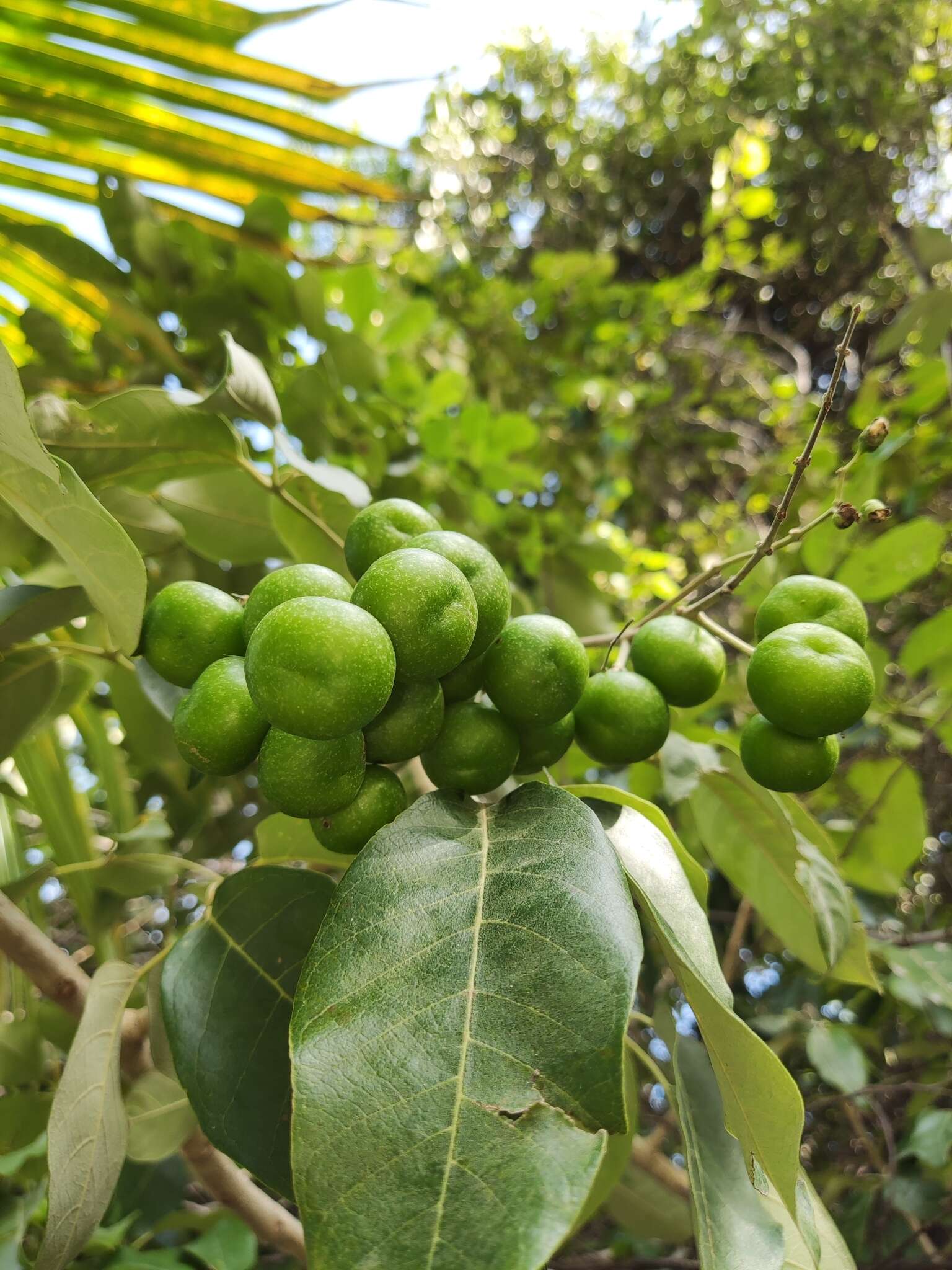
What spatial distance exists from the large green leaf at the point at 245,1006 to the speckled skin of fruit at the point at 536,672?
229 millimetres

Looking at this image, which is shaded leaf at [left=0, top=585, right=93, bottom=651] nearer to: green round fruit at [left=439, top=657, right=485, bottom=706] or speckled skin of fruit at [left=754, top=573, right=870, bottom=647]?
green round fruit at [left=439, top=657, right=485, bottom=706]

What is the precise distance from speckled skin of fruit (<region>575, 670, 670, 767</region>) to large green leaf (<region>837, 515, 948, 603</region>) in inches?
23.9

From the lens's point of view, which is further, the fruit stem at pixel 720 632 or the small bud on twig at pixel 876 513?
the fruit stem at pixel 720 632

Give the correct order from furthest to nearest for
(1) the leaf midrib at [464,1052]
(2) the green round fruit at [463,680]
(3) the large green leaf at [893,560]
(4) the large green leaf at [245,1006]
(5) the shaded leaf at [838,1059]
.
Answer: (5) the shaded leaf at [838,1059] < (3) the large green leaf at [893,560] < (2) the green round fruit at [463,680] < (4) the large green leaf at [245,1006] < (1) the leaf midrib at [464,1052]

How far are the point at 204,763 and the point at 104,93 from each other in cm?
148

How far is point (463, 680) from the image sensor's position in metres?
0.73

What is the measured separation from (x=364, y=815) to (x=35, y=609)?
0.40m

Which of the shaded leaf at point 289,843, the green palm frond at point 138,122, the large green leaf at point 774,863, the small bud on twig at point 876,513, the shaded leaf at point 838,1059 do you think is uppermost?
the green palm frond at point 138,122

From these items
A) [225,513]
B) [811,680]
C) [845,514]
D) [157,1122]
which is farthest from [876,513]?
[157,1122]

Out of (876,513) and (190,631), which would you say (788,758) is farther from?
(190,631)

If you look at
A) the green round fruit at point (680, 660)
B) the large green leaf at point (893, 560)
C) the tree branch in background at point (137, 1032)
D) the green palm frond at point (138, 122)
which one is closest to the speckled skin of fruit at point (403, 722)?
the green round fruit at point (680, 660)

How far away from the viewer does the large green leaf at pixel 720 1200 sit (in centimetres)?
52

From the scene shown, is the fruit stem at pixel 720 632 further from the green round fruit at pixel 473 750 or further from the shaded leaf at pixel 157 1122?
the shaded leaf at pixel 157 1122

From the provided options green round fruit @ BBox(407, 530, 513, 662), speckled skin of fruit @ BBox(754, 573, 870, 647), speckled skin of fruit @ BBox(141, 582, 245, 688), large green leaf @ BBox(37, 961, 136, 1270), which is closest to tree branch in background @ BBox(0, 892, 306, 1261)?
large green leaf @ BBox(37, 961, 136, 1270)
